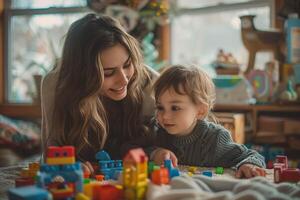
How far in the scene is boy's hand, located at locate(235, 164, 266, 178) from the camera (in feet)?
3.43

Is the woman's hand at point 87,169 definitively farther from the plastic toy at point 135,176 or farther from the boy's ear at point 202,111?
the boy's ear at point 202,111

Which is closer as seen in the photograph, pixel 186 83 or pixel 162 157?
pixel 162 157

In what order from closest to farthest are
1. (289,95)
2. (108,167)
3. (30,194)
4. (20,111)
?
(30,194) < (108,167) < (289,95) < (20,111)

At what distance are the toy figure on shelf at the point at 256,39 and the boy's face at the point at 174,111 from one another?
4.11ft

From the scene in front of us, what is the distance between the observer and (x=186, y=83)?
4.23 feet

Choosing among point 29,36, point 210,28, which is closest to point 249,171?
point 210,28

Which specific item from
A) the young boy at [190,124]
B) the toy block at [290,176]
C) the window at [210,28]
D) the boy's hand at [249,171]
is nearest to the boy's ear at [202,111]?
the young boy at [190,124]

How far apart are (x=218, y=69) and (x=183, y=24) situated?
1.93 ft

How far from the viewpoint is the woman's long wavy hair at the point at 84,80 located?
4.22 ft

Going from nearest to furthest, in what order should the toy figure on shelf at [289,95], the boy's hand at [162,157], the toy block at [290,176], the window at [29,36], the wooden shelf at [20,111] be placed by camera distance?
1. the toy block at [290,176]
2. the boy's hand at [162,157]
3. the toy figure on shelf at [289,95]
4. the wooden shelf at [20,111]
5. the window at [29,36]

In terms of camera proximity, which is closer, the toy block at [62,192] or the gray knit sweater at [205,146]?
the toy block at [62,192]

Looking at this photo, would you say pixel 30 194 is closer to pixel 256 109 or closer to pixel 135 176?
pixel 135 176

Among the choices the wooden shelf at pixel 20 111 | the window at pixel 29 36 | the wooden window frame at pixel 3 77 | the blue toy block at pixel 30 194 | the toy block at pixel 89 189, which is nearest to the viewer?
the blue toy block at pixel 30 194

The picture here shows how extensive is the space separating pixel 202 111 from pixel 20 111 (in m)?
2.07
